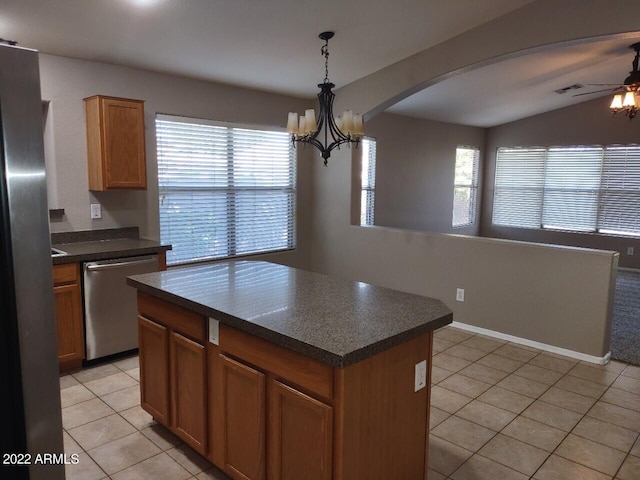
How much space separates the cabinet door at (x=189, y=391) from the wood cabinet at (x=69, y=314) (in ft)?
4.55

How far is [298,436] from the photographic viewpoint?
168 centimetres

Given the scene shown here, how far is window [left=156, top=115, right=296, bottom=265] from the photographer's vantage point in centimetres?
436

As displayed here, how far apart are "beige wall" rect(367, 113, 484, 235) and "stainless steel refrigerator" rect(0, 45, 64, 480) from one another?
5632mm

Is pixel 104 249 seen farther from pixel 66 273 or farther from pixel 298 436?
pixel 298 436

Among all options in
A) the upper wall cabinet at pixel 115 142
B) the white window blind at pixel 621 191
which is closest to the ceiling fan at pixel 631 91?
the white window blind at pixel 621 191

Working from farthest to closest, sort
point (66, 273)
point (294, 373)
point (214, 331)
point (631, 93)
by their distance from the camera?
1. point (631, 93)
2. point (66, 273)
3. point (214, 331)
4. point (294, 373)

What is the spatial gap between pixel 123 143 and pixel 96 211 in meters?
0.66

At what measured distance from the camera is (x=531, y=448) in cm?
247

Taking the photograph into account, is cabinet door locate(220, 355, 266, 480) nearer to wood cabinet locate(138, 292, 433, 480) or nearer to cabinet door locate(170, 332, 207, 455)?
wood cabinet locate(138, 292, 433, 480)

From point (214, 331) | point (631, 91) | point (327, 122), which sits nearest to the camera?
point (214, 331)

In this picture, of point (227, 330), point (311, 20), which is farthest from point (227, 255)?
point (227, 330)

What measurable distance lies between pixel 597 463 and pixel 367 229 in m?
3.19

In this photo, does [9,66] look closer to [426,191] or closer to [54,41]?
[54,41]

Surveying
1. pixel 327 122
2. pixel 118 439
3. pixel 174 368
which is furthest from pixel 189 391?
pixel 327 122
